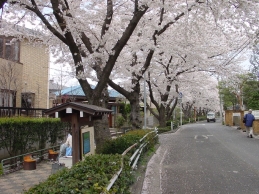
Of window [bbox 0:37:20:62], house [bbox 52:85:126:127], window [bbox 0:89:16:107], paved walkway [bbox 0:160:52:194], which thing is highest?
window [bbox 0:37:20:62]

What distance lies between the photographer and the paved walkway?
818 cm

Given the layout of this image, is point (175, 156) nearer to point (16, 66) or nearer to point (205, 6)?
point (205, 6)

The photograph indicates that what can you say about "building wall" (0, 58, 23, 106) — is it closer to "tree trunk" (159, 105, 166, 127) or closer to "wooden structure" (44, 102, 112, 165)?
"wooden structure" (44, 102, 112, 165)

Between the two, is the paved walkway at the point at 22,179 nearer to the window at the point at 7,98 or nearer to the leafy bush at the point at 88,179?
the leafy bush at the point at 88,179

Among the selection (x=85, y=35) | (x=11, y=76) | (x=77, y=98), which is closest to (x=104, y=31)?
(x=85, y=35)

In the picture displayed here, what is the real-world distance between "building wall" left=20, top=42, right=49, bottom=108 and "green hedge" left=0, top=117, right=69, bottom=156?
4.54 metres

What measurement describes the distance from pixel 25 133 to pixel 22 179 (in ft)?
8.43

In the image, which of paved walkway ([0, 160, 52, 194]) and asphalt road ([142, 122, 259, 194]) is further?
paved walkway ([0, 160, 52, 194])

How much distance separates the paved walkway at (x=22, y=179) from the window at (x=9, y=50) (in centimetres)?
698

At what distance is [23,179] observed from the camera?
9.46m

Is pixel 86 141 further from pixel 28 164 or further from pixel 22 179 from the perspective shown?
pixel 28 164

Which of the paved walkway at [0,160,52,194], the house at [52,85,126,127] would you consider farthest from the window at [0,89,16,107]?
the house at [52,85,126,127]

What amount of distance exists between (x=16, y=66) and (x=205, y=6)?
1119 centimetres

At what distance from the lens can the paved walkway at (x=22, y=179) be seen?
8.18 metres
